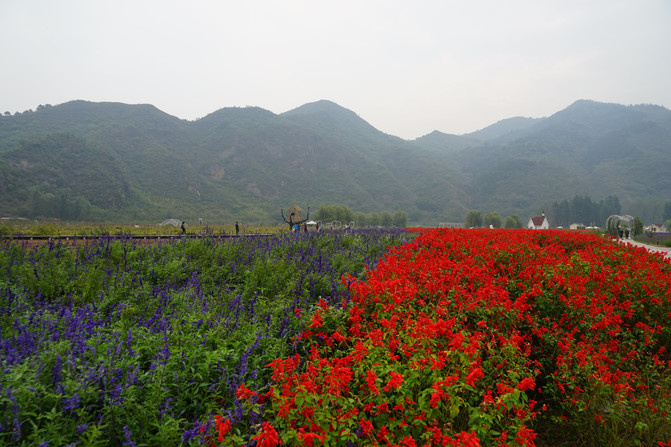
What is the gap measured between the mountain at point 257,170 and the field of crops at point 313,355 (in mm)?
71963

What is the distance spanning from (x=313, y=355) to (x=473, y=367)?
1.27 meters

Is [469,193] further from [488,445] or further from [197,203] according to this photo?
[488,445]

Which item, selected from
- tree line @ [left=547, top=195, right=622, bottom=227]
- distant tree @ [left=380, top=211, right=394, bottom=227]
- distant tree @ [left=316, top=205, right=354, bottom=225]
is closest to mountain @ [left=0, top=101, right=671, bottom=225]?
tree line @ [left=547, top=195, right=622, bottom=227]

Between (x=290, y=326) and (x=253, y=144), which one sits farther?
(x=253, y=144)

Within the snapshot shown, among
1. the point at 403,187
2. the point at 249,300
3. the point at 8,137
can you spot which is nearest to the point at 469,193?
the point at 403,187

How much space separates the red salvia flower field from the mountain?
74.4 m

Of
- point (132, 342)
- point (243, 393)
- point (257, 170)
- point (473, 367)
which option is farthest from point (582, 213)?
point (132, 342)

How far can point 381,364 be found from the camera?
8.36 ft

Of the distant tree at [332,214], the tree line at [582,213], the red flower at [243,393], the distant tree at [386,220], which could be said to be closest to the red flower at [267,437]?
the red flower at [243,393]

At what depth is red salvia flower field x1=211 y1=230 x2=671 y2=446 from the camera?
2.13 metres

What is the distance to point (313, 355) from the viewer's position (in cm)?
269

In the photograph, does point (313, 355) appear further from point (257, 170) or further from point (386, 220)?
point (257, 170)

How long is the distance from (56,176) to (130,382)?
92.7m

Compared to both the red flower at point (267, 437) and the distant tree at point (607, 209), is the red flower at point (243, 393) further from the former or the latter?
the distant tree at point (607, 209)
